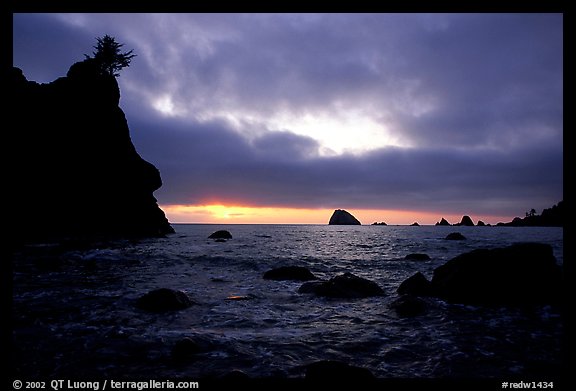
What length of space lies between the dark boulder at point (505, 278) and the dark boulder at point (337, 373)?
8.48 metres

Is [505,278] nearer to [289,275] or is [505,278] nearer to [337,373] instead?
[289,275]

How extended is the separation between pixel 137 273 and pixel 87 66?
40.8 metres

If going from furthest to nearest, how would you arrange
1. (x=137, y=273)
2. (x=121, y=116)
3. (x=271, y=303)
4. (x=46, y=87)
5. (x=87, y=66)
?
(x=121, y=116), (x=87, y=66), (x=46, y=87), (x=137, y=273), (x=271, y=303)

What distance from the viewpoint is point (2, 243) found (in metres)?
3.42

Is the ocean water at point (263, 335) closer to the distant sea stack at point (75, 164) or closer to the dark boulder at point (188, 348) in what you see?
the dark boulder at point (188, 348)

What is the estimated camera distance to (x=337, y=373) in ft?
14.7

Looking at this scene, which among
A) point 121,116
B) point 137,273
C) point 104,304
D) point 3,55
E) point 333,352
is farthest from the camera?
point 121,116

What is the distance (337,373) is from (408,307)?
628cm

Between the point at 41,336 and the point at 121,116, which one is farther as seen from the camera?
the point at 121,116

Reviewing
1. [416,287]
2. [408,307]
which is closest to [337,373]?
[408,307]

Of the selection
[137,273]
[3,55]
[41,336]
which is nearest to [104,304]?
[41,336]

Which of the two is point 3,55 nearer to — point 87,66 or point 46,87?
point 46,87

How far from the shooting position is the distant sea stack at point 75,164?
3300cm

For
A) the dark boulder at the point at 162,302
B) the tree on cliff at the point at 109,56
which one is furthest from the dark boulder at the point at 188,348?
the tree on cliff at the point at 109,56
